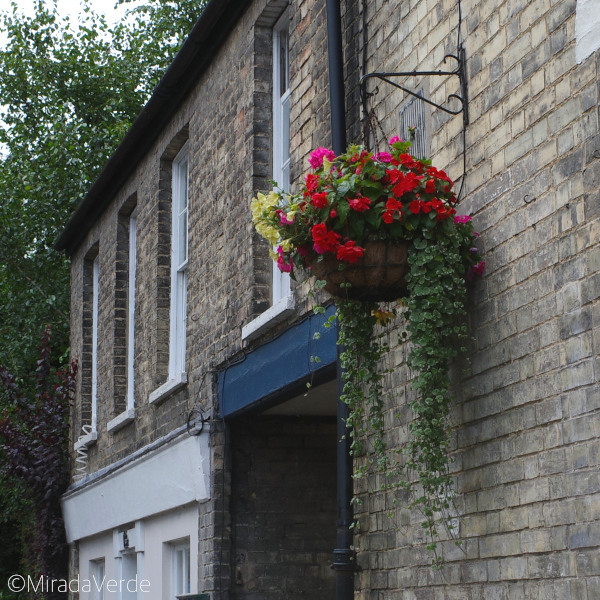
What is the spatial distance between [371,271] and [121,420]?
6.69 m

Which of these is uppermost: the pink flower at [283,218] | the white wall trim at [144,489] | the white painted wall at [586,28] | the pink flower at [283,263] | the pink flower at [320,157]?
the white painted wall at [586,28]

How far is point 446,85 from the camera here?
580 centimetres

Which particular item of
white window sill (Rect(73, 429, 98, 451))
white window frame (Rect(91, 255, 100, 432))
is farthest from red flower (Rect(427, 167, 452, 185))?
white window frame (Rect(91, 255, 100, 432))

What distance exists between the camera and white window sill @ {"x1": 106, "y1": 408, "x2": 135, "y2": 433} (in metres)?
11.3

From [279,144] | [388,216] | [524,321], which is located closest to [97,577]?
[279,144]

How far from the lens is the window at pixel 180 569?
31.8 ft

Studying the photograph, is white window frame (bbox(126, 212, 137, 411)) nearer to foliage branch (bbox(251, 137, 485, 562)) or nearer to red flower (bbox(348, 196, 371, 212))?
foliage branch (bbox(251, 137, 485, 562))

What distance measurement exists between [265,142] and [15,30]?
15.5 m

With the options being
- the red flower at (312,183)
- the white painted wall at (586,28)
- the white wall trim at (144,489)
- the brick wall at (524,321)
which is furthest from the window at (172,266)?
the white painted wall at (586,28)

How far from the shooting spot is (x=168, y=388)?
996cm

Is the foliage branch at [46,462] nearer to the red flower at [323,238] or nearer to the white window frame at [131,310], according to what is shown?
the white window frame at [131,310]

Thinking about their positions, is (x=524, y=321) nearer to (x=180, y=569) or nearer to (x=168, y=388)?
(x=168, y=388)

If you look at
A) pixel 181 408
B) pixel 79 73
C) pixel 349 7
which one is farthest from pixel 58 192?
pixel 349 7

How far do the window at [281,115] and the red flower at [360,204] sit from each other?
3086mm
